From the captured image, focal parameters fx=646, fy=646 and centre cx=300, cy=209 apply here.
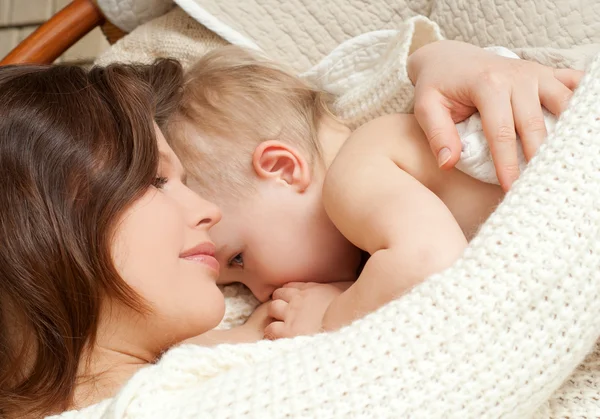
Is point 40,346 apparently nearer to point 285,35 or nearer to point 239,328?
point 239,328

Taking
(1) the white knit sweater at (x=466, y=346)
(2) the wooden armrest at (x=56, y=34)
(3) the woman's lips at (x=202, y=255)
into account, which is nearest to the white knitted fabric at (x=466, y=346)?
(1) the white knit sweater at (x=466, y=346)

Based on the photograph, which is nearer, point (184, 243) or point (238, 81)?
point (184, 243)

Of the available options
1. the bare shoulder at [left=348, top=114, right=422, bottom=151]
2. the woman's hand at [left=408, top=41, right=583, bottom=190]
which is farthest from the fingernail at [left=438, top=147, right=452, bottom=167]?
the bare shoulder at [left=348, top=114, right=422, bottom=151]

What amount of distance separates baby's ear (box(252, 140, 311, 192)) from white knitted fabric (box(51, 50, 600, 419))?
1.30ft

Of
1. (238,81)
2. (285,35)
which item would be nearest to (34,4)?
(285,35)

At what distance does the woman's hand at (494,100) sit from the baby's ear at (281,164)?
0.74 ft

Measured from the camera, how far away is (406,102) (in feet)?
3.78

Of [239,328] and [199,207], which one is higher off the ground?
[199,207]

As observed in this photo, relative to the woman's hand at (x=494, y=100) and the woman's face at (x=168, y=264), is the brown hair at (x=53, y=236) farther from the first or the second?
the woman's hand at (x=494, y=100)

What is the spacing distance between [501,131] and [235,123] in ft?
1.52

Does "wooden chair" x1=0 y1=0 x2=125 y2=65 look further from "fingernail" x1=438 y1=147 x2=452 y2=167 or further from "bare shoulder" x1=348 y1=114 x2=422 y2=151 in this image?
"fingernail" x1=438 y1=147 x2=452 y2=167

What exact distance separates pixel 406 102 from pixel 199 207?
42 centimetres

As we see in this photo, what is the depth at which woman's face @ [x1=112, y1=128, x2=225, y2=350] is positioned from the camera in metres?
0.85

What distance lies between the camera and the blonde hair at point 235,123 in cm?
111
